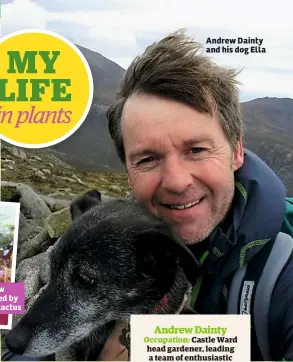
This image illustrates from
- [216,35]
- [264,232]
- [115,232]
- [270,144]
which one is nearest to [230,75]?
[216,35]

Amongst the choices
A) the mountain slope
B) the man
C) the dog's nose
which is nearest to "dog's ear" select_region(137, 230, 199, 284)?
the man

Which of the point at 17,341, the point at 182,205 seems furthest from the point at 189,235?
the point at 17,341

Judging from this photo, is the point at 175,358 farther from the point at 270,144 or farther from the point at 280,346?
the point at 270,144

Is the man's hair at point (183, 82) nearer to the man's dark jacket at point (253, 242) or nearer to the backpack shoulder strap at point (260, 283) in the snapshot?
the man's dark jacket at point (253, 242)

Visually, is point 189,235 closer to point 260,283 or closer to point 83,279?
point 260,283

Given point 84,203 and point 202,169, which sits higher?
point 202,169

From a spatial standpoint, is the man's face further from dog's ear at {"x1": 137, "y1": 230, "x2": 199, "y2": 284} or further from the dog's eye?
the dog's eye
